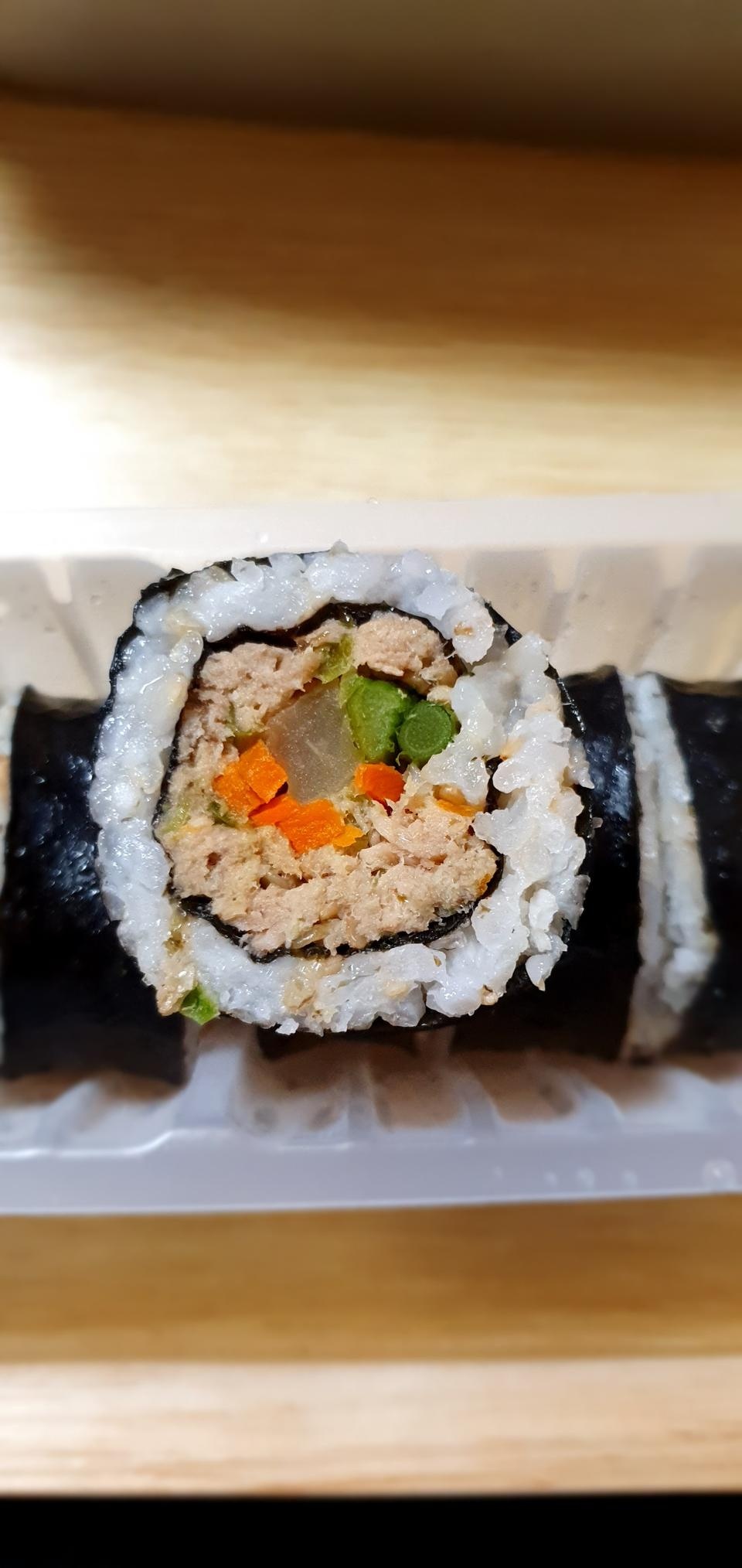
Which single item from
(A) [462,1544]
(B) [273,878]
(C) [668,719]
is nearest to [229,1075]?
(B) [273,878]

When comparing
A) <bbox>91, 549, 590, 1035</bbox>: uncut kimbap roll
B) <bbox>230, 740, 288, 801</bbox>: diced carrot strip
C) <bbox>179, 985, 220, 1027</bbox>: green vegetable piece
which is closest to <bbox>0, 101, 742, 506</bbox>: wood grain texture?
<bbox>91, 549, 590, 1035</bbox>: uncut kimbap roll

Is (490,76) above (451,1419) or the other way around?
above

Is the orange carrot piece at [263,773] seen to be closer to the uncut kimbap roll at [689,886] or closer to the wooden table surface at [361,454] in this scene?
the uncut kimbap roll at [689,886]

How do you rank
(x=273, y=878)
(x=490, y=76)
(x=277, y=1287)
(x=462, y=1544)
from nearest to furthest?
(x=273, y=878) < (x=277, y=1287) < (x=462, y=1544) < (x=490, y=76)

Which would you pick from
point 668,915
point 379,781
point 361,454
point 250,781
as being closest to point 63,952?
point 250,781

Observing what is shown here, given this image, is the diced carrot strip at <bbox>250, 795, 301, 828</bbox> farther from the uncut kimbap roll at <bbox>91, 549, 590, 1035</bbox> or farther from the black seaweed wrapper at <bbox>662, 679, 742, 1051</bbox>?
the black seaweed wrapper at <bbox>662, 679, 742, 1051</bbox>

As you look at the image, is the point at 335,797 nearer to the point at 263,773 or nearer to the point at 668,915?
the point at 263,773

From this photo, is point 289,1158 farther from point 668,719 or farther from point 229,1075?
point 668,719
